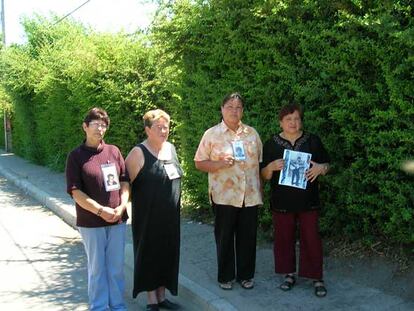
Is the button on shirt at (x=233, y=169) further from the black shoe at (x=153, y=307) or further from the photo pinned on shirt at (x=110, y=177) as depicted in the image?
the black shoe at (x=153, y=307)

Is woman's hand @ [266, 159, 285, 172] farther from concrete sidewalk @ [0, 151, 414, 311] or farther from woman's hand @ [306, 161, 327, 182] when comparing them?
concrete sidewalk @ [0, 151, 414, 311]

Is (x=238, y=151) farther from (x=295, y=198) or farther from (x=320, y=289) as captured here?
(x=320, y=289)

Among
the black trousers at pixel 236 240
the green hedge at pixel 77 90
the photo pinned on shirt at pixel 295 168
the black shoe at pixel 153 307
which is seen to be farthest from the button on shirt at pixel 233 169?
the green hedge at pixel 77 90

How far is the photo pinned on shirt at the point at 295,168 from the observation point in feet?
15.0

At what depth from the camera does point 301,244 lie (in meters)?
4.87

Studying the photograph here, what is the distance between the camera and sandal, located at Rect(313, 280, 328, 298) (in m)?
4.69

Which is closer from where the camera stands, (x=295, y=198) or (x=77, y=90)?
(x=295, y=198)

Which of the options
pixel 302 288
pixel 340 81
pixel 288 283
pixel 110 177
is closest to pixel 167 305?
pixel 288 283

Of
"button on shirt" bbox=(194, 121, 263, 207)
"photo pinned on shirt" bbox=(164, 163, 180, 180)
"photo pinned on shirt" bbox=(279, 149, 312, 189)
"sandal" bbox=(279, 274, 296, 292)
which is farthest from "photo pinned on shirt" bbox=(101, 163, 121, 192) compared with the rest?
"sandal" bbox=(279, 274, 296, 292)

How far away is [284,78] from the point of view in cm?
559

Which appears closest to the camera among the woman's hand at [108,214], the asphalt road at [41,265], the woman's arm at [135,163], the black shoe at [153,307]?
the woman's hand at [108,214]

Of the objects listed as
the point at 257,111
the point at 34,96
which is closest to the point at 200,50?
the point at 257,111

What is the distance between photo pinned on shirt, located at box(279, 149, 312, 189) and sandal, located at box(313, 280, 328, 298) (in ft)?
3.03

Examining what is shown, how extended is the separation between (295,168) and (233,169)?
58 cm
